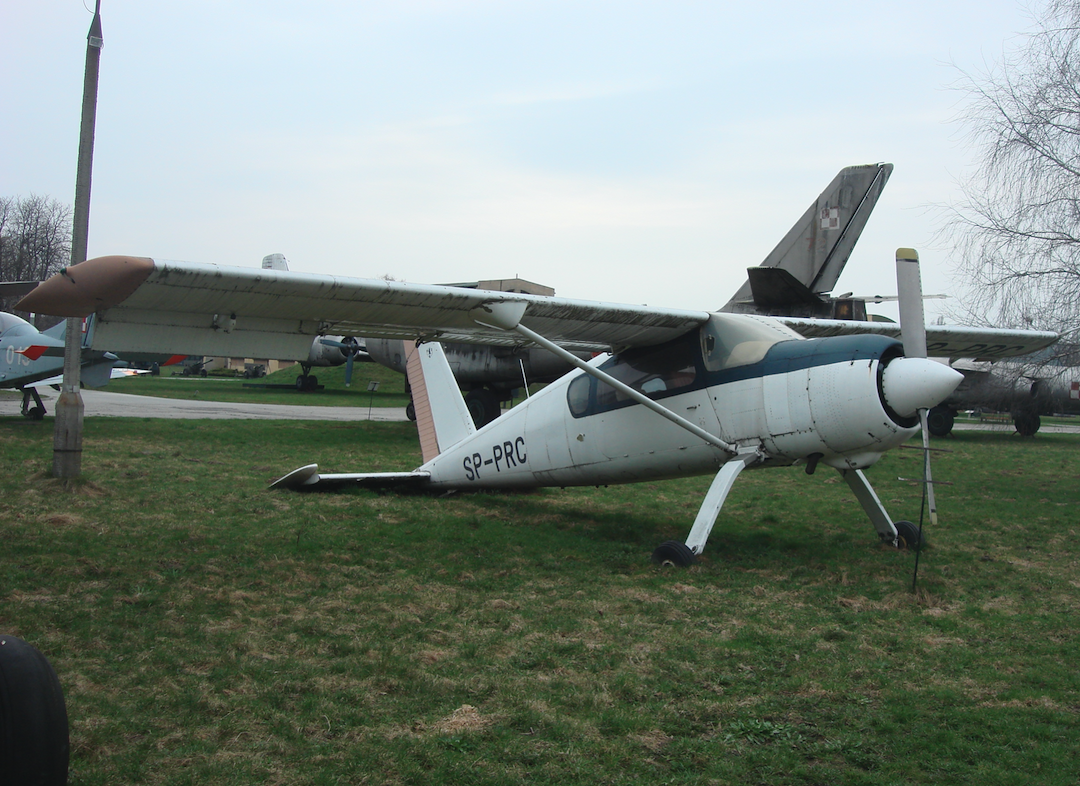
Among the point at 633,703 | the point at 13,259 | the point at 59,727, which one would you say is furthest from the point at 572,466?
the point at 13,259

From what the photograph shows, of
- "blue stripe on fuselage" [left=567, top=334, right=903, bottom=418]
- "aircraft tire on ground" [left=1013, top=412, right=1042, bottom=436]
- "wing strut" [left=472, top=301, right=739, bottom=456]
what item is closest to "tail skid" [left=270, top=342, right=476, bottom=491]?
"wing strut" [left=472, top=301, right=739, bottom=456]

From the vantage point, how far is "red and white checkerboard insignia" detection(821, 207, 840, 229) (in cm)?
1783

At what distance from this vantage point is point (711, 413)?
805 centimetres

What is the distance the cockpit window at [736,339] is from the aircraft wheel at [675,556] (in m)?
1.88

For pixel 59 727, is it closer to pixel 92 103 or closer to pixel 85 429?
pixel 92 103

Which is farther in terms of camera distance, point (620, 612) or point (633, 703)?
A: point (620, 612)

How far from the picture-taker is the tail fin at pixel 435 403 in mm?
11133

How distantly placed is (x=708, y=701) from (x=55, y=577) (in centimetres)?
503

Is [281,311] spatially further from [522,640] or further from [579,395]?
[522,640]

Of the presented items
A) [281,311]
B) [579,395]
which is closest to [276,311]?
[281,311]

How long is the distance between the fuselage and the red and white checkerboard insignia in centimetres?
1046

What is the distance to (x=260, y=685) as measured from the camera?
4.30 meters

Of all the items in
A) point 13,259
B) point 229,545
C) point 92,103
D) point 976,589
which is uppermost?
point 13,259

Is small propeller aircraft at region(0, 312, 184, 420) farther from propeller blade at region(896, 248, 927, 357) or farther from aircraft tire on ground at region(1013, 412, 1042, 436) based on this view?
aircraft tire on ground at region(1013, 412, 1042, 436)
